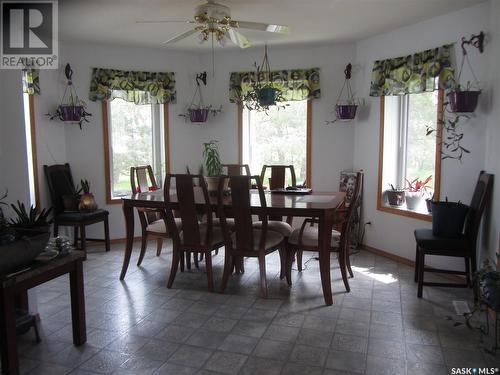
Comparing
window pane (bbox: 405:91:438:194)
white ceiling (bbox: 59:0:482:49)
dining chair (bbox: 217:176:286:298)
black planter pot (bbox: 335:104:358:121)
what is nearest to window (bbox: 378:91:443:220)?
window pane (bbox: 405:91:438:194)

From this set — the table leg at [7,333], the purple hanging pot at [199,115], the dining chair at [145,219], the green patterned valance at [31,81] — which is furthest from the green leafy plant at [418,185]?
the green patterned valance at [31,81]

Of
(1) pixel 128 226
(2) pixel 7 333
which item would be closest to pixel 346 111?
(1) pixel 128 226

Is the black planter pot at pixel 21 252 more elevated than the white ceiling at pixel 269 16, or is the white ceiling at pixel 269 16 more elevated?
the white ceiling at pixel 269 16

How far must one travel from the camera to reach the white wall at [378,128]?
3348mm

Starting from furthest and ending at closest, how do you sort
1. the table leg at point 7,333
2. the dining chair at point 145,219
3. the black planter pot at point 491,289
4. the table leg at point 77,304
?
the dining chair at point 145,219 → the table leg at point 77,304 → the black planter pot at point 491,289 → the table leg at point 7,333

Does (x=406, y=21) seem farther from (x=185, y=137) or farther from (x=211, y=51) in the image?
(x=185, y=137)

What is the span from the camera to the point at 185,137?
528 centimetres

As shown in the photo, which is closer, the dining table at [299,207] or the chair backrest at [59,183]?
the dining table at [299,207]

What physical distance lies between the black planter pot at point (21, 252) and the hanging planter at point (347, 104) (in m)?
3.26

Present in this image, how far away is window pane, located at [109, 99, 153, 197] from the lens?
16.4ft

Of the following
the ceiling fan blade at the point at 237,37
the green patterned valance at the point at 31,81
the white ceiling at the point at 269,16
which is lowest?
the green patterned valance at the point at 31,81

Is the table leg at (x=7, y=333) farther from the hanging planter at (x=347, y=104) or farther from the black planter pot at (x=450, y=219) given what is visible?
the hanging planter at (x=347, y=104)

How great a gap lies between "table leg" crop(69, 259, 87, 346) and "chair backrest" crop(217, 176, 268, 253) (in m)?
1.12

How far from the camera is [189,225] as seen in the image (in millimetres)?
3342
